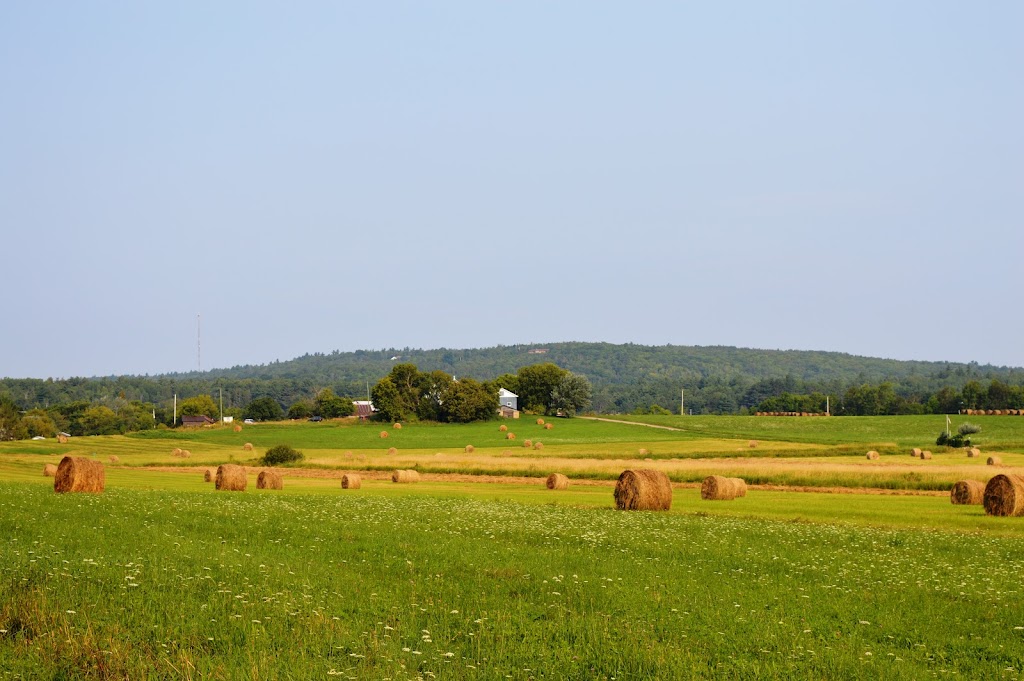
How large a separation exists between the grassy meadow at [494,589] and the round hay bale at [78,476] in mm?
2110

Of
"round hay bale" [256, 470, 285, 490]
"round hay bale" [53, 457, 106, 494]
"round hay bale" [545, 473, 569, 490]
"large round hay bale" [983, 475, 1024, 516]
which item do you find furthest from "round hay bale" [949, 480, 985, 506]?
"round hay bale" [53, 457, 106, 494]

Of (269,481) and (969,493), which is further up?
(969,493)

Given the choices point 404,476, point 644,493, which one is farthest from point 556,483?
point 644,493

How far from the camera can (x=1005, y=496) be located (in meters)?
32.5

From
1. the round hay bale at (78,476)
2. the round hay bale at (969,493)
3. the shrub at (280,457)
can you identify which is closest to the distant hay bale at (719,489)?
the round hay bale at (969,493)

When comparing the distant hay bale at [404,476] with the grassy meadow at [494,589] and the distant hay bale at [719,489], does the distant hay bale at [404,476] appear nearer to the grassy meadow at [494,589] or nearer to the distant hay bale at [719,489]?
the grassy meadow at [494,589]

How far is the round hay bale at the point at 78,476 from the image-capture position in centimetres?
3659

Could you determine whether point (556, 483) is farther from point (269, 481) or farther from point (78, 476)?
point (78, 476)

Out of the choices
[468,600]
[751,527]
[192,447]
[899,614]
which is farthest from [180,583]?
[192,447]

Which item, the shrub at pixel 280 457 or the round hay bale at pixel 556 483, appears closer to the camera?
the round hay bale at pixel 556 483

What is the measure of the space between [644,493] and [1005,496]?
11.8 metres

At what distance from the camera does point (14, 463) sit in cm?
6838

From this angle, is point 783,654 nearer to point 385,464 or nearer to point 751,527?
point 751,527

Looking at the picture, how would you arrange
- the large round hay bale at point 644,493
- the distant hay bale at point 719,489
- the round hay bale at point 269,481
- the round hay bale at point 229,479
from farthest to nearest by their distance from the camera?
the round hay bale at point 269,481 → the round hay bale at point 229,479 → the distant hay bale at point 719,489 → the large round hay bale at point 644,493
